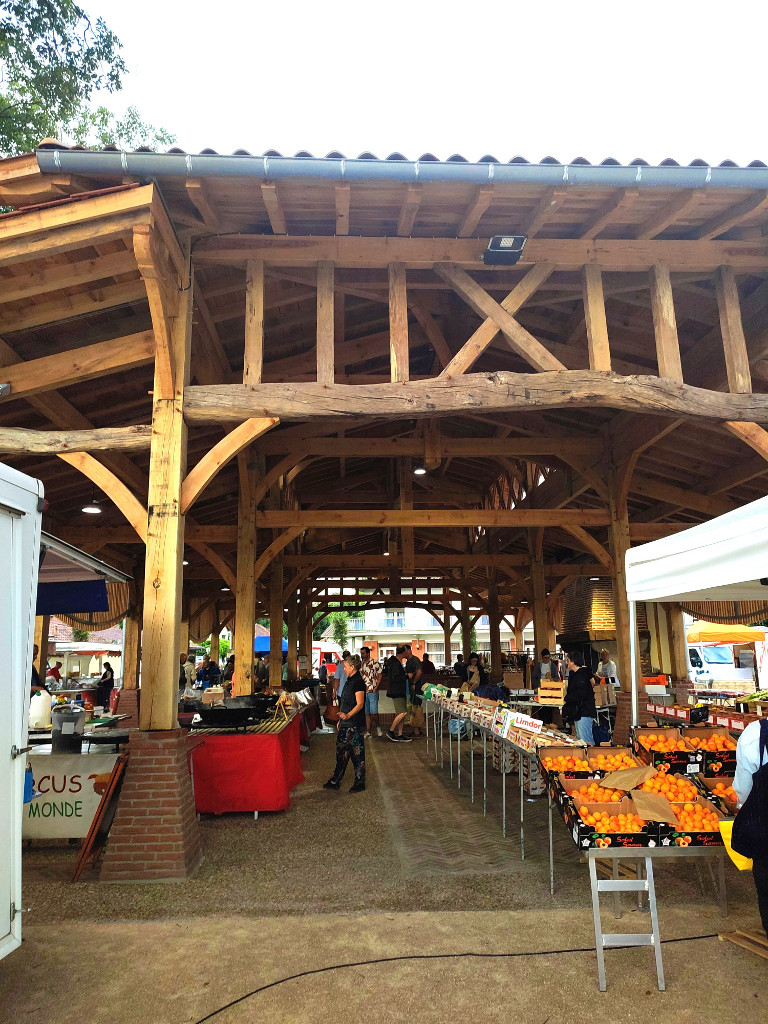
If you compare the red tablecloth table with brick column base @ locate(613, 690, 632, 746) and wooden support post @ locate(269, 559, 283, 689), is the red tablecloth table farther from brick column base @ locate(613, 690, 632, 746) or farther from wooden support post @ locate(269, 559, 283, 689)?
wooden support post @ locate(269, 559, 283, 689)

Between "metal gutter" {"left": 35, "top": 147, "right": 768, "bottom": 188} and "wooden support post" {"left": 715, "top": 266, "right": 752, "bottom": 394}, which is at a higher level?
"metal gutter" {"left": 35, "top": 147, "right": 768, "bottom": 188}

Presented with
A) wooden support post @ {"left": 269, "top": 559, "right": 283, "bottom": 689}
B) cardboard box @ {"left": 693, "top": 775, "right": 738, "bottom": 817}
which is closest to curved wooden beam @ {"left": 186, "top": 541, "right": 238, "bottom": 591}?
wooden support post @ {"left": 269, "top": 559, "right": 283, "bottom": 689}

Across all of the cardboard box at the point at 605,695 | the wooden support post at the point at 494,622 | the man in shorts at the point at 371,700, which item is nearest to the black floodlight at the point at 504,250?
the cardboard box at the point at 605,695

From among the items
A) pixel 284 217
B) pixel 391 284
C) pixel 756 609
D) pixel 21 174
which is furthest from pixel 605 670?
pixel 21 174

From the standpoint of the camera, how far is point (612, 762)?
4270mm

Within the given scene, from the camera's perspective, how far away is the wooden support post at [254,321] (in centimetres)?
559

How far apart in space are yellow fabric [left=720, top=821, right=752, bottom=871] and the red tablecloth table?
400 centimetres

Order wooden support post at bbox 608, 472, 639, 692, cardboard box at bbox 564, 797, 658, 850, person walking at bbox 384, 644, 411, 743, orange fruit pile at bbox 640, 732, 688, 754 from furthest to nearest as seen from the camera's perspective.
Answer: person walking at bbox 384, 644, 411, 743 → wooden support post at bbox 608, 472, 639, 692 → orange fruit pile at bbox 640, 732, 688, 754 → cardboard box at bbox 564, 797, 658, 850

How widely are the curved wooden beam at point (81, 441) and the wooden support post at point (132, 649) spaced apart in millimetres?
9957

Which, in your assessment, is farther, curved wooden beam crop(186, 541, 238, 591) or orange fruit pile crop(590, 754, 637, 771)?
curved wooden beam crop(186, 541, 238, 591)

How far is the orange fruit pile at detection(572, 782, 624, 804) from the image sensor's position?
3580 mm

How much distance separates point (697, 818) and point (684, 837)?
0.58 ft

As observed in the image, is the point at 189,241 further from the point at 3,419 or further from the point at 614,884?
the point at 614,884

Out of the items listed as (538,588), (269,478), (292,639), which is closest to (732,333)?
(269,478)
